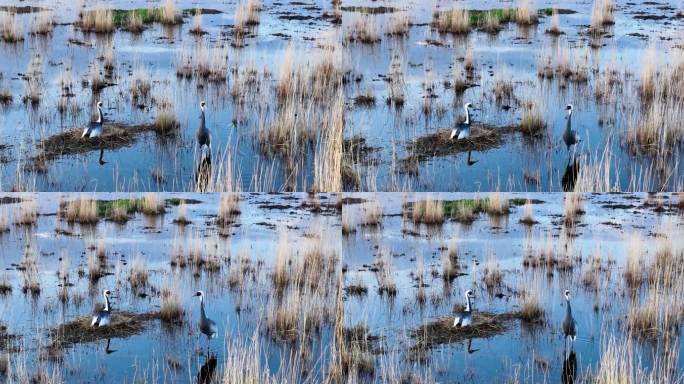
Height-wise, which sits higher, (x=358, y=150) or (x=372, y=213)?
(x=358, y=150)

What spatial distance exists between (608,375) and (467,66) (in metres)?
3.41

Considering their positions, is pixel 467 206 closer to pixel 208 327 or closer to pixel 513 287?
pixel 513 287

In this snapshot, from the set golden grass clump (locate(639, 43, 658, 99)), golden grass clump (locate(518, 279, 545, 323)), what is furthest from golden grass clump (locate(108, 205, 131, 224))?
golden grass clump (locate(639, 43, 658, 99))

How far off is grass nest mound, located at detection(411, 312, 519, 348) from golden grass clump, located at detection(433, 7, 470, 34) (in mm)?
3232

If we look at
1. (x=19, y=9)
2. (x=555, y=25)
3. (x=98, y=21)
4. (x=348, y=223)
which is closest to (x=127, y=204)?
(x=348, y=223)

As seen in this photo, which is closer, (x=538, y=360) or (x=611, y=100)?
(x=538, y=360)

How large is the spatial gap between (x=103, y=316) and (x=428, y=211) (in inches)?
101

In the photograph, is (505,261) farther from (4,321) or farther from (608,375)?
(4,321)

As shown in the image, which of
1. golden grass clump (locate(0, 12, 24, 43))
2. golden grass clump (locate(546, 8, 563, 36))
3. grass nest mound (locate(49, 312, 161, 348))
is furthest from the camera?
golden grass clump (locate(546, 8, 563, 36))

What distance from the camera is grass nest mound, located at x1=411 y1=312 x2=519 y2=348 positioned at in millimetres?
8825

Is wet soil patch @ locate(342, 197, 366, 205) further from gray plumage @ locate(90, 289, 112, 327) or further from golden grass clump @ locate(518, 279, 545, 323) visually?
gray plumage @ locate(90, 289, 112, 327)

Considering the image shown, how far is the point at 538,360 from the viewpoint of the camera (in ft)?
28.7

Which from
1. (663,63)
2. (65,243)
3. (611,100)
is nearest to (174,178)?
(65,243)

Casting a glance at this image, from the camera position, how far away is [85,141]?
9469 millimetres
